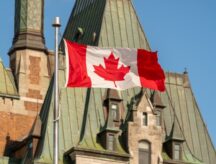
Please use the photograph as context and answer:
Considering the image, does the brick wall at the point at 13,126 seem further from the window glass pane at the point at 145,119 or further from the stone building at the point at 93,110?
the window glass pane at the point at 145,119

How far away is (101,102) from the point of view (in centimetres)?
7138

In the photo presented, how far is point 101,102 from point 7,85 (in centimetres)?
874

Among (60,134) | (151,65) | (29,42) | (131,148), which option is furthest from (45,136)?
(151,65)

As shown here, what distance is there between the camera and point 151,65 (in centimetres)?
5647

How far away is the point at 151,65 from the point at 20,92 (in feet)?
74.0

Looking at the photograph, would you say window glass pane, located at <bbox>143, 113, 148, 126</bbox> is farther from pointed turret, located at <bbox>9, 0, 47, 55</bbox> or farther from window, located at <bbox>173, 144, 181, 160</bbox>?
pointed turret, located at <bbox>9, 0, 47, 55</bbox>

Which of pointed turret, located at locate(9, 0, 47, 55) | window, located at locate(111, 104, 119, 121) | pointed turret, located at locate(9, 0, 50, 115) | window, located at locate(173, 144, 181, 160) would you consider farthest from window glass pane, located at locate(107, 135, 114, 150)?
pointed turret, located at locate(9, 0, 47, 55)

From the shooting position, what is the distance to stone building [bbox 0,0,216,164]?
227ft

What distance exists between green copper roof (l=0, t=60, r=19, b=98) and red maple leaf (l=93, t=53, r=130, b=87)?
2309 centimetres

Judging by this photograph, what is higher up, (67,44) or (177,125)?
(177,125)

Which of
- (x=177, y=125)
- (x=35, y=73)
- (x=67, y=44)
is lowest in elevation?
(x=67, y=44)

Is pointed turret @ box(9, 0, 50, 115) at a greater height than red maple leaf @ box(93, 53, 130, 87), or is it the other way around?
pointed turret @ box(9, 0, 50, 115)

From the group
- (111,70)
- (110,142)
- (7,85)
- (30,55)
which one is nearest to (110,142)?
(110,142)

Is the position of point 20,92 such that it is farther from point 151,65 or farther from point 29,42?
point 151,65
